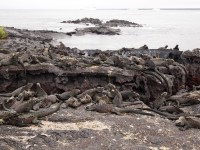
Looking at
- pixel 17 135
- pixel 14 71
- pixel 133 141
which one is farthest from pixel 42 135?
pixel 14 71

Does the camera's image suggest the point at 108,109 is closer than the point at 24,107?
No

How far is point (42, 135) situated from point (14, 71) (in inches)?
286

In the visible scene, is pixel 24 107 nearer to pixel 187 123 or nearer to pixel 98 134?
pixel 98 134

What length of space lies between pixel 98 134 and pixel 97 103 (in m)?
2.99

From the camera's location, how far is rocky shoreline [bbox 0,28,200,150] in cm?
969

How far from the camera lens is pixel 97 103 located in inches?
510

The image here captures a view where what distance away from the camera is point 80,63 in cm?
1730

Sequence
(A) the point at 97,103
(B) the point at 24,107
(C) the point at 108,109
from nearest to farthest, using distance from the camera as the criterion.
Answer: (B) the point at 24,107 → (C) the point at 108,109 → (A) the point at 97,103

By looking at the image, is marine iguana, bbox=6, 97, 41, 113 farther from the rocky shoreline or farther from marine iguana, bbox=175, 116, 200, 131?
marine iguana, bbox=175, 116, 200, 131

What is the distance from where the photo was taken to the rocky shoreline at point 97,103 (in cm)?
969

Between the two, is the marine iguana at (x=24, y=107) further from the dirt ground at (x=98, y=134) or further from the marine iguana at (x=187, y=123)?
the marine iguana at (x=187, y=123)

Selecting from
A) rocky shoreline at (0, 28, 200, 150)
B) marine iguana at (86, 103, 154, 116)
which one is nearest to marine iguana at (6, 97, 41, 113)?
rocky shoreline at (0, 28, 200, 150)

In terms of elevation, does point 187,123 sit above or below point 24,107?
below

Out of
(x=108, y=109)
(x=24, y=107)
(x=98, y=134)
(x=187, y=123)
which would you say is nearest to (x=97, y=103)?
(x=108, y=109)
